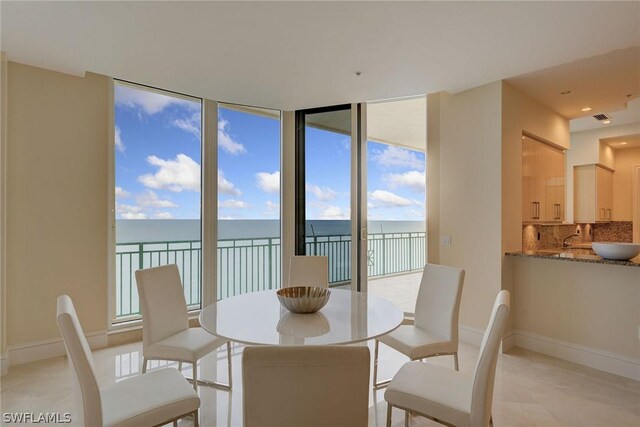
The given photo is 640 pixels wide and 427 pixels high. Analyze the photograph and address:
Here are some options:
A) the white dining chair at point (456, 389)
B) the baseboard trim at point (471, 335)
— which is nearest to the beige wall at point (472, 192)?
the baseboard trim at point (471, 335)

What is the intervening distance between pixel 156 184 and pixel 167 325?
2.35m

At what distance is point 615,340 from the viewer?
2.90 meters

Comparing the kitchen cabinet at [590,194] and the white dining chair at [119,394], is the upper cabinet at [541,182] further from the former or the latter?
the white dining chair at [119,394]

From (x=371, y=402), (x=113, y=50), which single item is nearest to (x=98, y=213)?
(x=113, y=50)

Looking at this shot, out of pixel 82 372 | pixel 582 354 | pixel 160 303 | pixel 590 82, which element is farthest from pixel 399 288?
pixel 82 372

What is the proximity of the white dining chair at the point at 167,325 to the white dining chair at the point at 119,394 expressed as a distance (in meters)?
0.34

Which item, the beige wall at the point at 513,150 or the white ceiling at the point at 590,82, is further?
the beige wall at the point at 513,150

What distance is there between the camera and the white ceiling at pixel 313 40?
85.2 inches

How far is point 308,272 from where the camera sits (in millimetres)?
3176

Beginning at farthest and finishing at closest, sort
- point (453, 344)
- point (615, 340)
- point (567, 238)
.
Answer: point (567, 238)
point (615, 340)
point (453, 344)

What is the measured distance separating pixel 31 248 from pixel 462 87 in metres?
4.34

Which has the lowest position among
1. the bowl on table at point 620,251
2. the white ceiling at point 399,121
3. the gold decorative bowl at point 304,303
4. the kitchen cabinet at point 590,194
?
the gold decorative bowl at point 304,303

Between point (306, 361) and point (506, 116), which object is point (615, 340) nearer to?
point (506, 116)

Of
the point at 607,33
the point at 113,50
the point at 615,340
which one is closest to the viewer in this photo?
the point at 607,33
